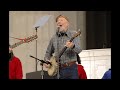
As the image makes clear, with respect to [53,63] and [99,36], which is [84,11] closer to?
[99,36]

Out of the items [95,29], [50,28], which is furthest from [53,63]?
[95,29]

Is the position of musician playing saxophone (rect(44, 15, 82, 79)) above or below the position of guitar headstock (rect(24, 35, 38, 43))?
below

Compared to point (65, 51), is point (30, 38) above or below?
above

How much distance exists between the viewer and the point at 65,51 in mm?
4660

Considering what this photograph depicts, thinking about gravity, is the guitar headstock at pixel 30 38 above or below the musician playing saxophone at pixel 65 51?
above

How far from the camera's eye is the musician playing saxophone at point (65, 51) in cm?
465

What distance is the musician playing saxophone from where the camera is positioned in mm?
4650

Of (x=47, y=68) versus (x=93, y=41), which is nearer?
(x=47, y=68)
